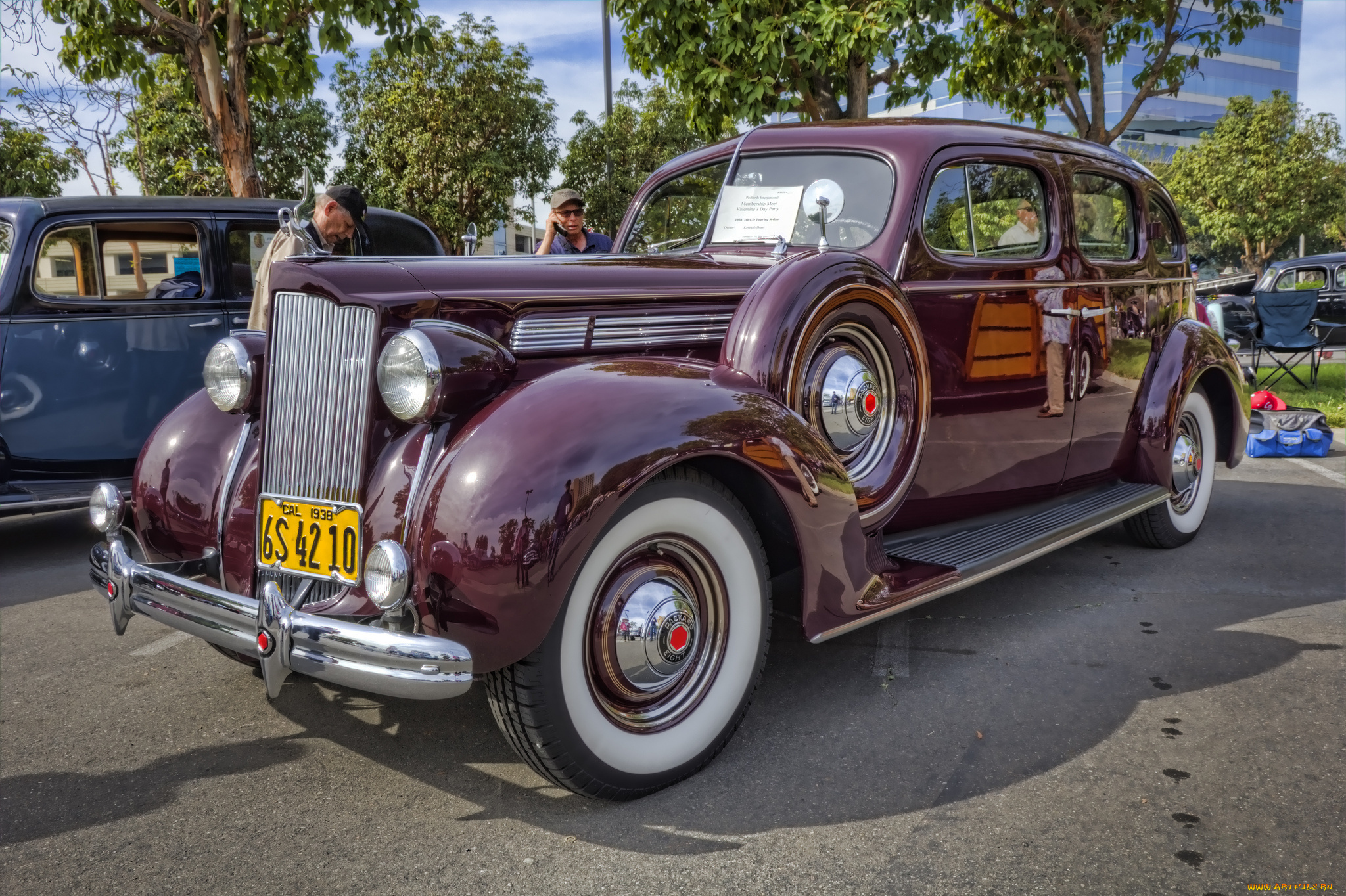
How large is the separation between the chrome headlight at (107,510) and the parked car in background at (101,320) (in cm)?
269

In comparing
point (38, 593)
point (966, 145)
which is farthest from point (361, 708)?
point (966, 145)

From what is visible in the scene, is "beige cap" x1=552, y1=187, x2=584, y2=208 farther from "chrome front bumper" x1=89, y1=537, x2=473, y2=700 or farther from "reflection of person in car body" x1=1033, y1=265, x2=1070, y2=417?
"chrome front bumper" x1=89, y1=537, x2=473, y2=700

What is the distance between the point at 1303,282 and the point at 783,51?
38.4ft

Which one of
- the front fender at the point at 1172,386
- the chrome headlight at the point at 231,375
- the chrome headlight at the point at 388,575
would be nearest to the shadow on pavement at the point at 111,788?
the chrome headlight at the point at 388,575

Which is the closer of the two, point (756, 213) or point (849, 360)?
point (849, 360)

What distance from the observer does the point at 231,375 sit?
284cm

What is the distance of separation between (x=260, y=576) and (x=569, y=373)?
994 mm

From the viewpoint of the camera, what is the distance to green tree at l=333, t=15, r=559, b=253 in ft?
64.6

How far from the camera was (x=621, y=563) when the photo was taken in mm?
2375

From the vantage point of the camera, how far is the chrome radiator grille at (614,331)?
269 cm

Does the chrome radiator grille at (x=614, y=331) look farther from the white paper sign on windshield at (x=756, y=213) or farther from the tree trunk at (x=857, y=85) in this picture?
the tree trunk at (x=857, y=85)

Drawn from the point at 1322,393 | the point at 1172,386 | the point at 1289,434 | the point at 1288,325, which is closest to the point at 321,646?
the point at 1172,386

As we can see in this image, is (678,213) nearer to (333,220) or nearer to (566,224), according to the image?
(566,224)

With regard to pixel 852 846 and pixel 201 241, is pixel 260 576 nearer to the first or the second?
pixel 852 846
